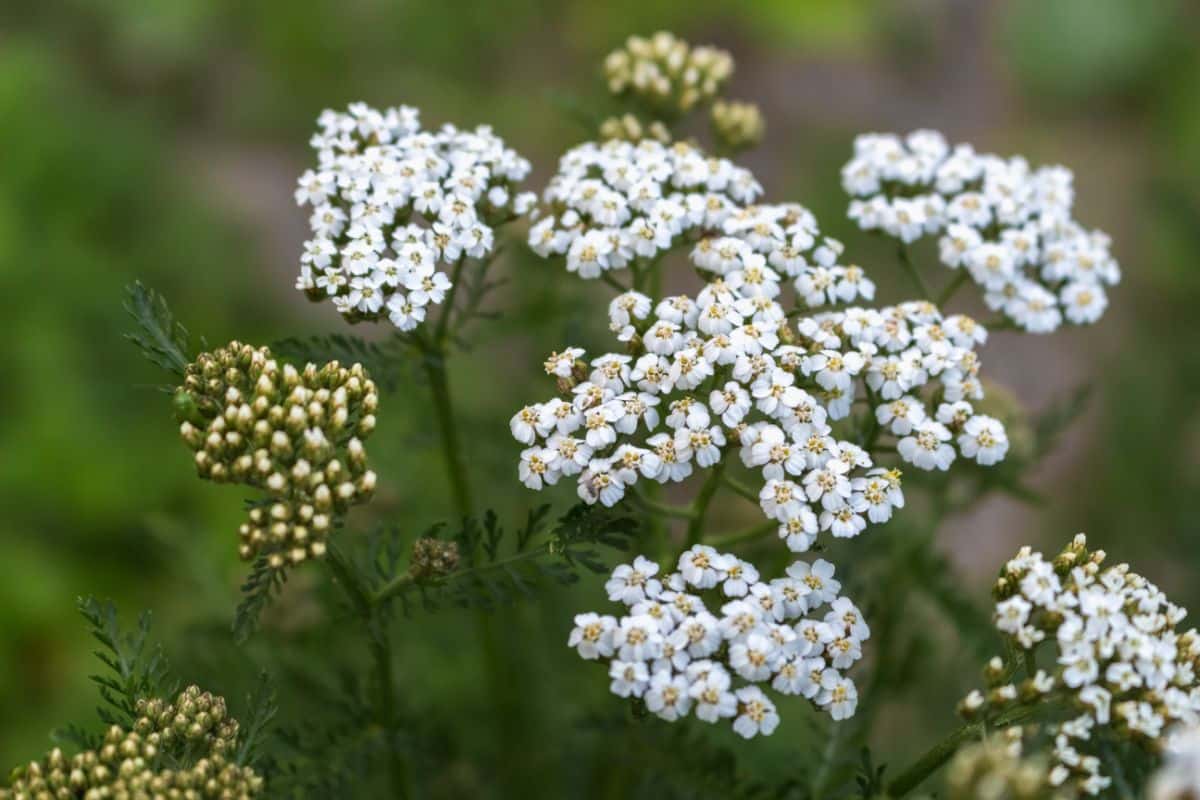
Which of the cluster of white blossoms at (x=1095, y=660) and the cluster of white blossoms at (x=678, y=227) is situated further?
the cluster of white blossoms at (x=678, y=227)

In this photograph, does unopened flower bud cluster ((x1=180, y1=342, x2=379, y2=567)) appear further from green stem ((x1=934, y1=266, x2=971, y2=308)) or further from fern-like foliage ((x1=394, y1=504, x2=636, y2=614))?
green stem ((x1=934, y1=266, x2=971, y2=308))

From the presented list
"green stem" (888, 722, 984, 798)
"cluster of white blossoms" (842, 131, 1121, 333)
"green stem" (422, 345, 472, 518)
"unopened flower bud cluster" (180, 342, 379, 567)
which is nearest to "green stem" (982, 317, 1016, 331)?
"cluster of white blossoms" (842, 131, 1121, 333)

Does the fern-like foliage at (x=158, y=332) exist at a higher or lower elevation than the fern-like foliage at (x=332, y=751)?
higher

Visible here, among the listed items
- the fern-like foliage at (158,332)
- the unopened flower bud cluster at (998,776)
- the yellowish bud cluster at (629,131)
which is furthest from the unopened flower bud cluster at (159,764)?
the yellowish bud cluster at (629,131)

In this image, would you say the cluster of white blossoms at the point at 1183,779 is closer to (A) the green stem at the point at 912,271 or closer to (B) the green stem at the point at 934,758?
(B) the green stem at the point at 934,758

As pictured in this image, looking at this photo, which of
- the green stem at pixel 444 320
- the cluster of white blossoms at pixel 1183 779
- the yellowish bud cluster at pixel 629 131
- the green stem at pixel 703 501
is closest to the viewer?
the cluster of white blossoms at pixel 1183 779

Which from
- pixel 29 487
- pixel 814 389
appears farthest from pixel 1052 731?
pixel 29 487

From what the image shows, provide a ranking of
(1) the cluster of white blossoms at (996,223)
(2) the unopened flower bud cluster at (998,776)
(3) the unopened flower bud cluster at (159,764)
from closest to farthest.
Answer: (2) the unopened flower bud cluster at (998,776)
(3) the unopened flower bud cluster at (159,764)
(1) the cluster of white blossoms at (996,223)

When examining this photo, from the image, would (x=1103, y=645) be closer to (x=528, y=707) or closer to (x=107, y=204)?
(x=528, y=707)
